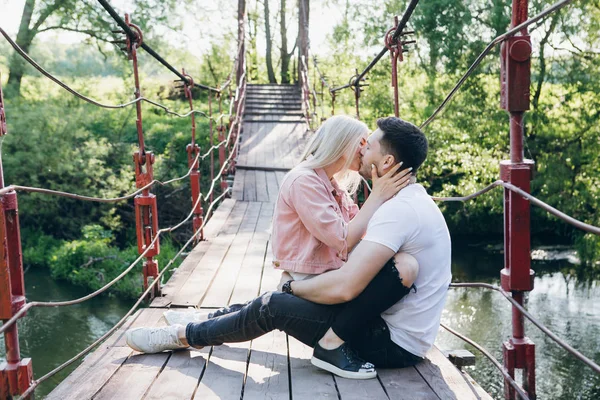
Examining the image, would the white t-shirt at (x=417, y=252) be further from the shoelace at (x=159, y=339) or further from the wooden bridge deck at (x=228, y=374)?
the shoelace at (x=159, y=339)

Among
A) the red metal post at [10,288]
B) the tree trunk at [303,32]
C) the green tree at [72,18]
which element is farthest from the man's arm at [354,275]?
the green tree at [72,18]

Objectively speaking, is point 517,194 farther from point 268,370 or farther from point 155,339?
point 155,339

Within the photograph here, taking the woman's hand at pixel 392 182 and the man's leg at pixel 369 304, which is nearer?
the man's leg at pixel 369 304

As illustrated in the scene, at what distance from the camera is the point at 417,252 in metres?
1.94

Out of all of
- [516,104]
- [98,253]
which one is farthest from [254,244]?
[98,253]

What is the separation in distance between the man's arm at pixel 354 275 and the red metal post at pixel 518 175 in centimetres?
34

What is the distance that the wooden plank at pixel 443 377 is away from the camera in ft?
6.20

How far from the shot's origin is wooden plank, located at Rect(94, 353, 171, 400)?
1.88m

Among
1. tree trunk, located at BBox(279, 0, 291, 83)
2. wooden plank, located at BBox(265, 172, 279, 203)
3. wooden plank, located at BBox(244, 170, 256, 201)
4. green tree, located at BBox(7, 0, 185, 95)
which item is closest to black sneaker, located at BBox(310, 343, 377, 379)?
wooden plank, located at BBox(265, 172, 279, 203)

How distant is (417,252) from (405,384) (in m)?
0.38

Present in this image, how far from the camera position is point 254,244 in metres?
4.16

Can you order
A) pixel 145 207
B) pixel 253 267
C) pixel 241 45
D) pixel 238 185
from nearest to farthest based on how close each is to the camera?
pixel 145 207, pixel 253 267, pixel 238 185, pixel 241 45

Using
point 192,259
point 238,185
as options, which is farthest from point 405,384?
point 238,185

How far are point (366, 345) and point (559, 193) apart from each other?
838cm
